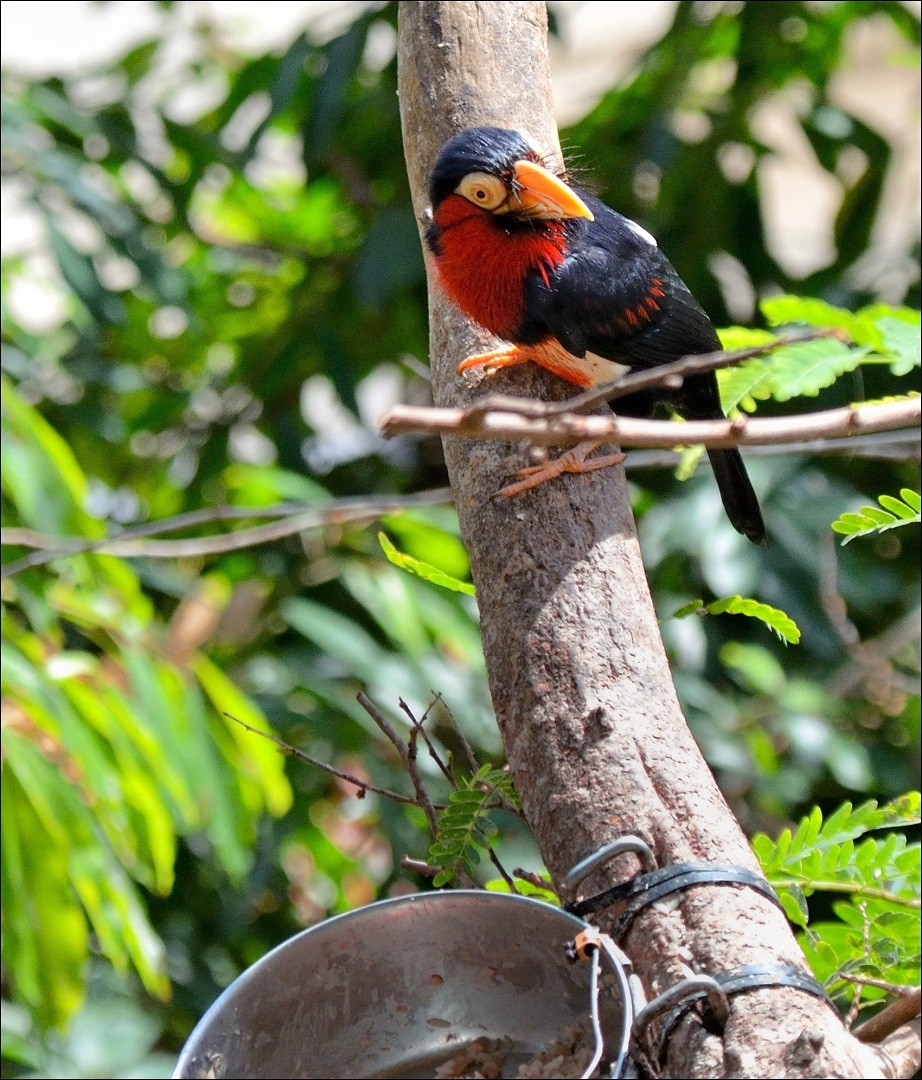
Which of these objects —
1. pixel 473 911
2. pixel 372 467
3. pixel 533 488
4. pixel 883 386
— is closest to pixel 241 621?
pixel 372 467

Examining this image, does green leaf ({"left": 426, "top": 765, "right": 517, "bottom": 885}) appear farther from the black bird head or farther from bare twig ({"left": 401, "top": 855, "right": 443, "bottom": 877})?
the black bird head

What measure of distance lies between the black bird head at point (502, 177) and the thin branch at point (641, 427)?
37.2 inches

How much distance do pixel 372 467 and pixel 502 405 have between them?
331 centimetres

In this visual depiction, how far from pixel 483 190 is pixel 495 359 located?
239 millimetres

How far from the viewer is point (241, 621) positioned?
3.79 metres

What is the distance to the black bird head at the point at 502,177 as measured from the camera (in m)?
1.60

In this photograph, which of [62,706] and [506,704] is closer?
[506,704]

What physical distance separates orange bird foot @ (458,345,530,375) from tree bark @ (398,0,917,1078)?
0.02 meters

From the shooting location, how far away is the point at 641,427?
28.5 inches

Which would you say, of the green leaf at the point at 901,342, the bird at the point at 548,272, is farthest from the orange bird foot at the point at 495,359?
the green leaf at the point at 901,342

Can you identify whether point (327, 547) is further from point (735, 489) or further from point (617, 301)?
point (617, 301)

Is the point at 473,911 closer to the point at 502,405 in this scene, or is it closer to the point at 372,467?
the point at 502,405

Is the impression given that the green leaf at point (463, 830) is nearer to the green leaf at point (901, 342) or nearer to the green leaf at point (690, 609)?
the green leaf at point (690, 609)

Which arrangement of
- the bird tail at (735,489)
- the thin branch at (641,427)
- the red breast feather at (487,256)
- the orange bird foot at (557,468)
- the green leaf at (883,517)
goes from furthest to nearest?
the bird tail at (735,489), the red breast feather at (487,256), the orange bird foot at (557,468), the green leaf at (883,517), the thin branch at (641,427)
